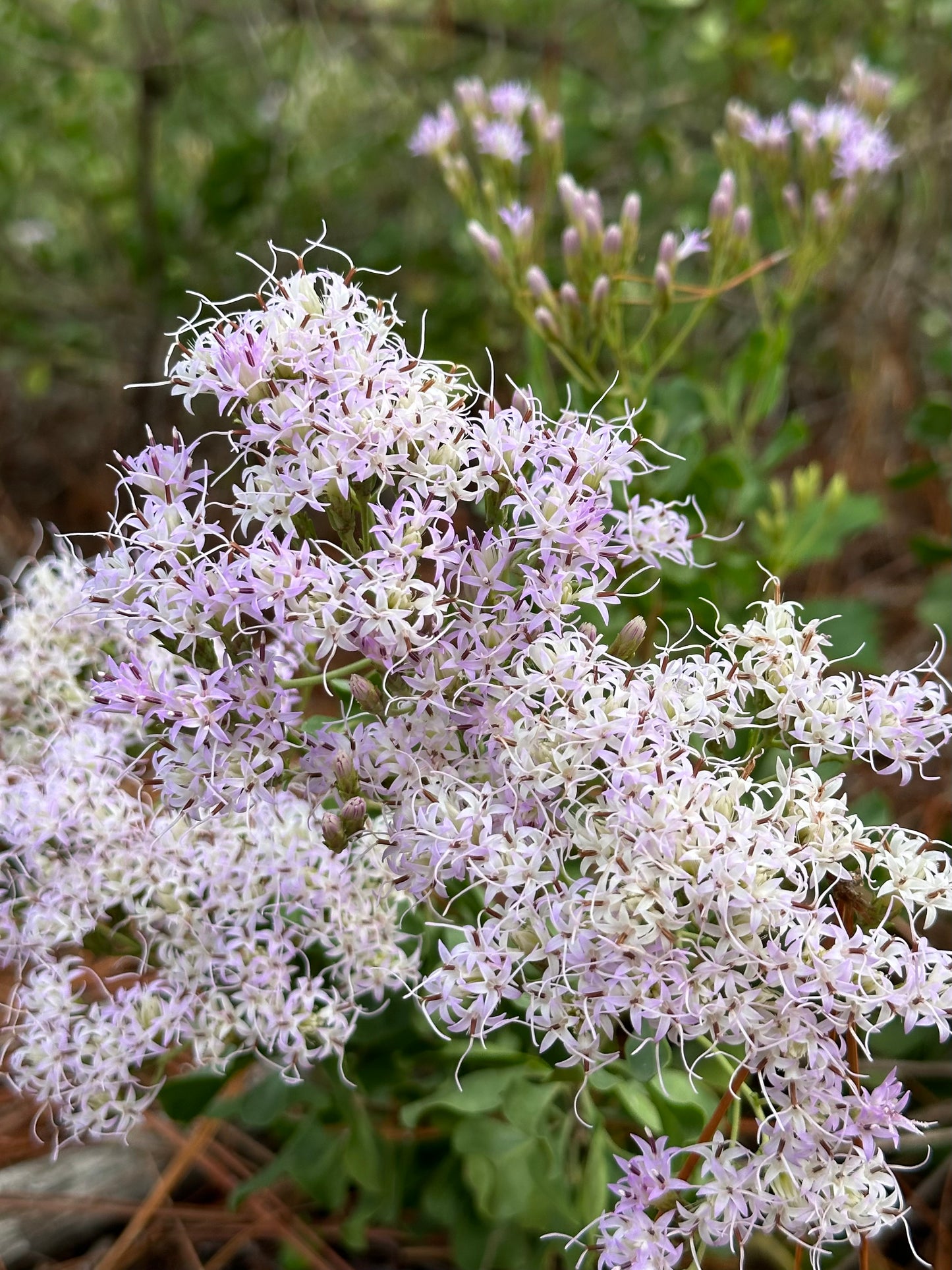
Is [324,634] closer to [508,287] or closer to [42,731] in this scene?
[42,731]

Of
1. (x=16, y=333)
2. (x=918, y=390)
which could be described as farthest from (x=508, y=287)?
(x=16, y=333)

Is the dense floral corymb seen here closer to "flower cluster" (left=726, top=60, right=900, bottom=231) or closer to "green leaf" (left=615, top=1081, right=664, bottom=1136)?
"green leaf" (left=615, top=1081, right=664, bottom=1136)

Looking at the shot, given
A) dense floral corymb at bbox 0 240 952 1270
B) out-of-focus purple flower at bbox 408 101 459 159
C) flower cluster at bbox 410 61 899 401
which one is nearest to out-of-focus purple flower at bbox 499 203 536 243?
flower cluster at bbox 410 61 899 401

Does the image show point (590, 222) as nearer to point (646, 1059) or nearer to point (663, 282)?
point (663, 282)

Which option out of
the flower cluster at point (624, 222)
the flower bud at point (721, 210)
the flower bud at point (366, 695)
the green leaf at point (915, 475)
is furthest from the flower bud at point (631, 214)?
the flower bud at point (366, 695)

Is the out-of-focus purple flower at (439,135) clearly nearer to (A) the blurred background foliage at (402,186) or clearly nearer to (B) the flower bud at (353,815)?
(A) the blurred background foliage at (402,186)

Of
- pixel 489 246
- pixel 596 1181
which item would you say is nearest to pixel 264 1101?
pixel 596 1181

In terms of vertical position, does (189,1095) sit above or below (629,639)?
below
